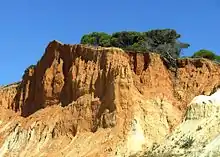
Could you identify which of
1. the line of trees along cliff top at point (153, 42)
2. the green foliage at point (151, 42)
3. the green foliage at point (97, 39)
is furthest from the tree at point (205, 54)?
the green foliage at point (97, 39)

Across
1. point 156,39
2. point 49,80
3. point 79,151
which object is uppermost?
point 156,39

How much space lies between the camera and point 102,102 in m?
50.9

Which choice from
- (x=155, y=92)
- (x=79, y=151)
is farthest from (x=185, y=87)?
(x=79, y=151)

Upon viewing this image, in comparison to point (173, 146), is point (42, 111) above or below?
above

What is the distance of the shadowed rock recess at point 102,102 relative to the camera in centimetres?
4856

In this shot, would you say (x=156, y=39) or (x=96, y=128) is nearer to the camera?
(x=96, y=128)

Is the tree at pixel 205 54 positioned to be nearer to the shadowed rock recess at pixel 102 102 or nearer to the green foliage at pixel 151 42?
the green foliage at pixel 151 42

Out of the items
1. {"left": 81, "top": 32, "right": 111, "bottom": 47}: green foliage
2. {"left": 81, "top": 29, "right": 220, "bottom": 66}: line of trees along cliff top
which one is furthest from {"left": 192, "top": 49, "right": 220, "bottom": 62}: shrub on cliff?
{"left": 81, "top": 32, "right": 111, "bottom": 47}: green foliage

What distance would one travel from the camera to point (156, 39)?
62906 mm

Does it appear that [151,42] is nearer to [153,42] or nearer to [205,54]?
[153,42]

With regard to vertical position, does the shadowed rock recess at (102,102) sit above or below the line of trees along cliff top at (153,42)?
below

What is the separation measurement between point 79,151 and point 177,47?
1767 centimetres

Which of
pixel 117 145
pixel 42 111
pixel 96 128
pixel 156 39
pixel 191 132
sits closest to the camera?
pixel 191 132

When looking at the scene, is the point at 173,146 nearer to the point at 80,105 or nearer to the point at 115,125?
the point at 115,125
